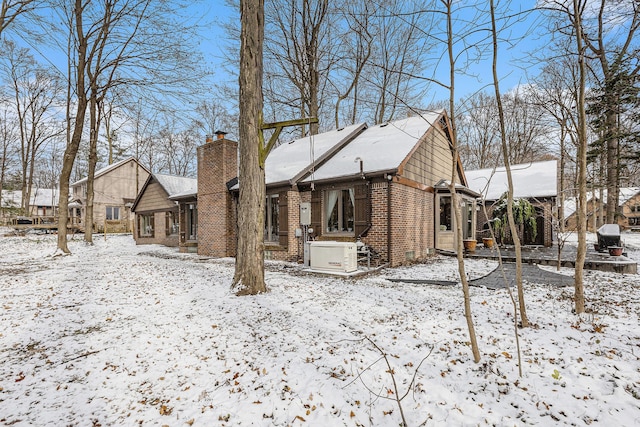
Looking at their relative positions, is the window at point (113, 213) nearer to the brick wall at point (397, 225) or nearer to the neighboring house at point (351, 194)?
the neighboring house at point (351, 194)

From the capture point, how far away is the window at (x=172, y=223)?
1809 cm

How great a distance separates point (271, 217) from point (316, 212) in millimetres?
2175

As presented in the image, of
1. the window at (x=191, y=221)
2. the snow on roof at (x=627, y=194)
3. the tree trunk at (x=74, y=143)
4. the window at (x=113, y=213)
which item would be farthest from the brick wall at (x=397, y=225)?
the window at (x=113, y=213)

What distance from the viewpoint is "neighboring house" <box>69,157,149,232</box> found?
29.1m

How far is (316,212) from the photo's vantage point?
10.5 meters

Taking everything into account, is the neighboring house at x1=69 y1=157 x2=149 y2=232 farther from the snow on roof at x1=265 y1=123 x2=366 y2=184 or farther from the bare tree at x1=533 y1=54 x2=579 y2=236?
the bare tree at x1=533 y1=54 x2=579 y2=236

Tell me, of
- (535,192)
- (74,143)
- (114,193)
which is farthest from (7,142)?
(535,192)

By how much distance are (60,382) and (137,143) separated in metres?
36.9

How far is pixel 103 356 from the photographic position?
3.59m

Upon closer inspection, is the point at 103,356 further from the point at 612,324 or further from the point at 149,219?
the point at 149,219

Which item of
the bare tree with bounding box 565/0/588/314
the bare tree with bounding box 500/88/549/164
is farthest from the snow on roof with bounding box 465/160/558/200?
the bare tree with bounding box 565/0/588/314

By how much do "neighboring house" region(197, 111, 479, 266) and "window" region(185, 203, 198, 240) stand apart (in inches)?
75.0

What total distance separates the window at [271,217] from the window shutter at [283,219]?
74 cm

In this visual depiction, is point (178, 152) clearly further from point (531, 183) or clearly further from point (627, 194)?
point (627, 194)
